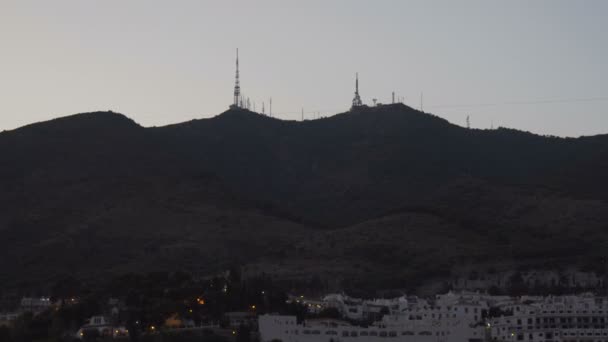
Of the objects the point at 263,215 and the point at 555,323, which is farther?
the point at 263,215

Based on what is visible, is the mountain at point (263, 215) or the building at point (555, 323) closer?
the building at point (555, 323)

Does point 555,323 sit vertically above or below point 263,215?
below

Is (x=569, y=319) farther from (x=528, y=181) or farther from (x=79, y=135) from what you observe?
(x=79, y=135)

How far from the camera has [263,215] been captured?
166 m

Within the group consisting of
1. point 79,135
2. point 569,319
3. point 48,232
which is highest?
point 79,135

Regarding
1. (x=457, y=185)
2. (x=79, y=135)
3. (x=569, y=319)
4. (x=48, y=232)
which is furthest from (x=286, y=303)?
(x=79, y=135)

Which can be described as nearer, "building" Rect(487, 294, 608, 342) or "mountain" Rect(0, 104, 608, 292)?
"building" Rect(487, 294, 608, 342)

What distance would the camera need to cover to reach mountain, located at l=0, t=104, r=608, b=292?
5605 inches

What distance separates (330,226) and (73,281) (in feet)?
159

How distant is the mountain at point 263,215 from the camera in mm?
142375

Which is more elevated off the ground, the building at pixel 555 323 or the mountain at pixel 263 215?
the mountain at pixel 263 215

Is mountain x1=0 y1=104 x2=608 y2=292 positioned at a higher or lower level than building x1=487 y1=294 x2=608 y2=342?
higher

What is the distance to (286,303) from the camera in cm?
11325

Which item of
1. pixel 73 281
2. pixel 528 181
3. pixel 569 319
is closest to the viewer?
pixel 569 319
